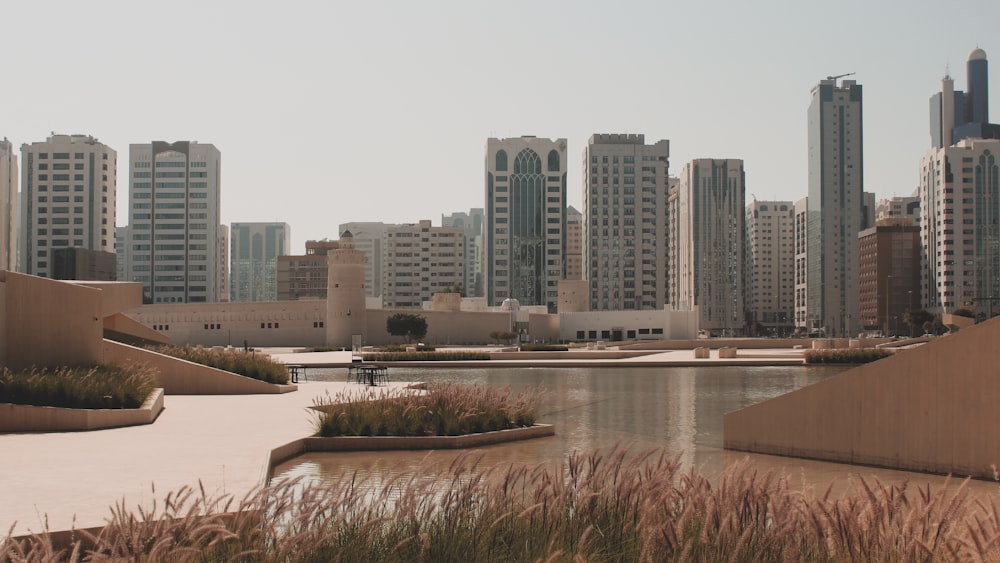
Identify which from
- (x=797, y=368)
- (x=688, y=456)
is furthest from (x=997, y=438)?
(x=797, y=368)

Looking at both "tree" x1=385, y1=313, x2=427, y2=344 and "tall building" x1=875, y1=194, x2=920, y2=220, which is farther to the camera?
"tall building" x1=875, y1=194, x2=920, y2=220

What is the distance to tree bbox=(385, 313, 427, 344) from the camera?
240ft

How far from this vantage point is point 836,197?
5965 inches

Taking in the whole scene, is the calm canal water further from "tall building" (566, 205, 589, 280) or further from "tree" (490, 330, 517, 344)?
"tall building" (566, 205, 589, 280)

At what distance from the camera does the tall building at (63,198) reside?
138m

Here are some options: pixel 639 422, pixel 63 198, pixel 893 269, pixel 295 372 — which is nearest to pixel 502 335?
Answer: pixel 295 372

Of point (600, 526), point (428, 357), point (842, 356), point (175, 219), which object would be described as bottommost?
point (428, 357)

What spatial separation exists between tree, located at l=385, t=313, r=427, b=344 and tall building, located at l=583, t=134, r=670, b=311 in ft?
234

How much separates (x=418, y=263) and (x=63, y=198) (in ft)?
177

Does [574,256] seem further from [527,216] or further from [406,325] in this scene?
[406,325]

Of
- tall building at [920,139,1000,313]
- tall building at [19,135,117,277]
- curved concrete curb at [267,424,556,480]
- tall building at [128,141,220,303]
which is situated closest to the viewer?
curved concrete curb at [267,424,556,480]

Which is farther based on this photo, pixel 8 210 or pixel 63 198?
pixel 8 210

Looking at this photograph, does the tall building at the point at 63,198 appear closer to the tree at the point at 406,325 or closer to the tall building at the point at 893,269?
the tree at the point at 406,325

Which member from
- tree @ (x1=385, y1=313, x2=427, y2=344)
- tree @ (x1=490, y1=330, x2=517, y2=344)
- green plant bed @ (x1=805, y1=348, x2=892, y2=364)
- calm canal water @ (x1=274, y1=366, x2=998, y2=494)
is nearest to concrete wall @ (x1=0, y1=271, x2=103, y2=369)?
calm canal water @ (x1=274, y1=366, x2=998, y2=494)
